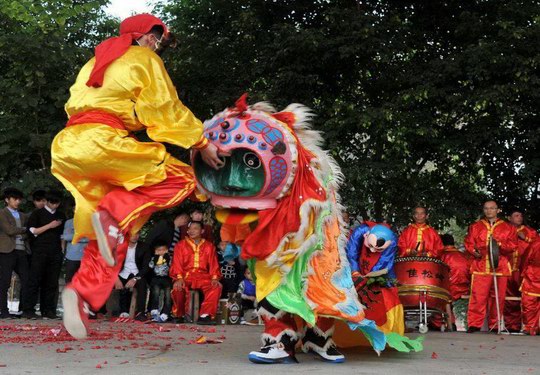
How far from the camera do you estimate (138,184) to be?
18.8 feet

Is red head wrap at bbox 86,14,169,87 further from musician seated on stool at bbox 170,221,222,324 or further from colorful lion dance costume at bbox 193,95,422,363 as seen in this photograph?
musician seated on stool at bbox 170,221,222,324

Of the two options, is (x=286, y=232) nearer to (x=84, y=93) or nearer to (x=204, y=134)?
(x=204, y=134)

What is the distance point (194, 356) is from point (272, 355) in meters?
0.81

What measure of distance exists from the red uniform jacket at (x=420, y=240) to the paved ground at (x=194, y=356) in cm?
210

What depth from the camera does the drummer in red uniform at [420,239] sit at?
11.3 metres

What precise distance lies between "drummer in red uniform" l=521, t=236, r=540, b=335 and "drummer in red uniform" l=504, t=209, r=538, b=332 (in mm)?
239

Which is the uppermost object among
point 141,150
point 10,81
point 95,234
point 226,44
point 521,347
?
point 226,44

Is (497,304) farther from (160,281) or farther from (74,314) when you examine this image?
(74,314)

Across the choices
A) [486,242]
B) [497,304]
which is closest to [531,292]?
[497,304]

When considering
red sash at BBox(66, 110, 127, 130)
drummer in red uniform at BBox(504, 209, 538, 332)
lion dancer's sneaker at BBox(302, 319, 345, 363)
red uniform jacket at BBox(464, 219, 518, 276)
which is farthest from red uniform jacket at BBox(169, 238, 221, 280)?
red sash at BBox(66, 110, 127, 130)

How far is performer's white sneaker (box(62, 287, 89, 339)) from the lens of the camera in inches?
215

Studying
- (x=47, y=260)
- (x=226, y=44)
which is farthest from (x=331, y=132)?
(x=47, y=260)

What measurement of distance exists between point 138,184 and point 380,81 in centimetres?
826

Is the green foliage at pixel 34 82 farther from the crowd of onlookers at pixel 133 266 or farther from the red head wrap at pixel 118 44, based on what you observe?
the red head wrap at pixel 118 44
